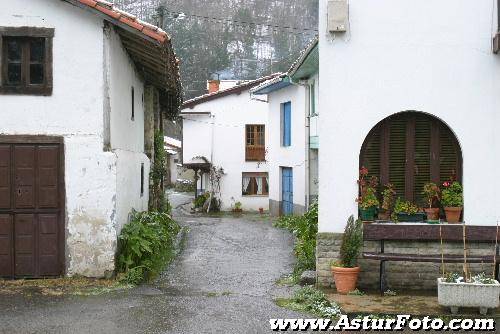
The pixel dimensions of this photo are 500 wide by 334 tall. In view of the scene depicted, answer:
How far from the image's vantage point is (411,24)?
1068cm

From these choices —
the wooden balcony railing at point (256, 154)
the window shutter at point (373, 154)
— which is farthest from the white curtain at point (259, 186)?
the window shutter at point (373, 154)

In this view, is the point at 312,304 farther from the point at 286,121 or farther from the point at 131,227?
the point at 286,121

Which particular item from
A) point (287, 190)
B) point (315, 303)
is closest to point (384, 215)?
point (315, 303)

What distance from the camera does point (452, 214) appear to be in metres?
10.7

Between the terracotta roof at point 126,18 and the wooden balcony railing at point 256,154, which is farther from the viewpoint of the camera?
the wooden balcony railing at point 256,154

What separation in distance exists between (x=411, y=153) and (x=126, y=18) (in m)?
5.33

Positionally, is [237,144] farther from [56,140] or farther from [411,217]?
[411,217]

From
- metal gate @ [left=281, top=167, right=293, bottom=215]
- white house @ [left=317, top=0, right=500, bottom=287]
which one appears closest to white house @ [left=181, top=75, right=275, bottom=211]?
metal gate @ [left=281, top=167, right=293, bottom=215]

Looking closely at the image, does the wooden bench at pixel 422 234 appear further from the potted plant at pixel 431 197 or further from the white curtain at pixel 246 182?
the white curtain at pixel 246 182

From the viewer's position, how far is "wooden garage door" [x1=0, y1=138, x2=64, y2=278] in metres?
11.5

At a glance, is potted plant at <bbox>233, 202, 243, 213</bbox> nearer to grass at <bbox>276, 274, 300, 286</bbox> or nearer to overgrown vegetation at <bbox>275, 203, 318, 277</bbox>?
overgrown vegetation at <bbox>275, 203, 318, 277</bbox>

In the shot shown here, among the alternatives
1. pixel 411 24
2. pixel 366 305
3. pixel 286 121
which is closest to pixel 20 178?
pixel 366 305

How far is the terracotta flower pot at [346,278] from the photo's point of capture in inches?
406

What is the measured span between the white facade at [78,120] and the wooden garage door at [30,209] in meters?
0.19
